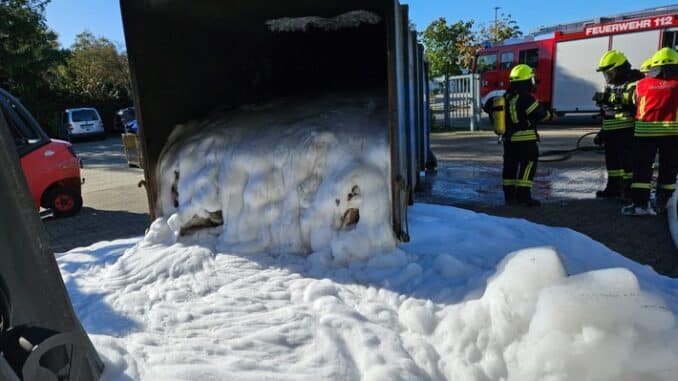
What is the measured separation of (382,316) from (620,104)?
4235mm

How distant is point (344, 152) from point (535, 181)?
14.9ft

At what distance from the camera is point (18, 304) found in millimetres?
1416

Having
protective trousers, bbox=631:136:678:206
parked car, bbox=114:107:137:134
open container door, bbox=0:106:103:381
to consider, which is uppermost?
parked car, bbox=114:107:137:134

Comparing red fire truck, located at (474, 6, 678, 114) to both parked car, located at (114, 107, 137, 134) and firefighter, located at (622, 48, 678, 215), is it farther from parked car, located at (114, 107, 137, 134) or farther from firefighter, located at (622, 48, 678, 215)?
parked car, located at (114, 107, 137, 134)

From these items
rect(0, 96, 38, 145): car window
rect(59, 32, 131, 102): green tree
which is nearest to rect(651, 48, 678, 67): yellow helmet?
rect(0, 96, 38, 145): car window

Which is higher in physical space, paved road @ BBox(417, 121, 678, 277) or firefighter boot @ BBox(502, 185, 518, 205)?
firefighter boot @ BBox(502, 185, 518, 205)

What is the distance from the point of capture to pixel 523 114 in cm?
512

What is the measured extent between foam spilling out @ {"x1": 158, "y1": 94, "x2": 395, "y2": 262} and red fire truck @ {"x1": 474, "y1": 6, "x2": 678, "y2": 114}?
13513mm

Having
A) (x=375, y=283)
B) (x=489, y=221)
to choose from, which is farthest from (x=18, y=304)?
(x=489, y=221)

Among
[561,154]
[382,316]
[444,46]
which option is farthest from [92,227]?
[444,46]

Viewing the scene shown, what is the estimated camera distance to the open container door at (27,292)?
4.23 feet

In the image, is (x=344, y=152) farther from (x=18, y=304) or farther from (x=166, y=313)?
(x=18, y=304)

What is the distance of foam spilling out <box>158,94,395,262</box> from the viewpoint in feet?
9.41

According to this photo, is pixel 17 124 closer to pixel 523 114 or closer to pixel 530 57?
pixel 523 114
